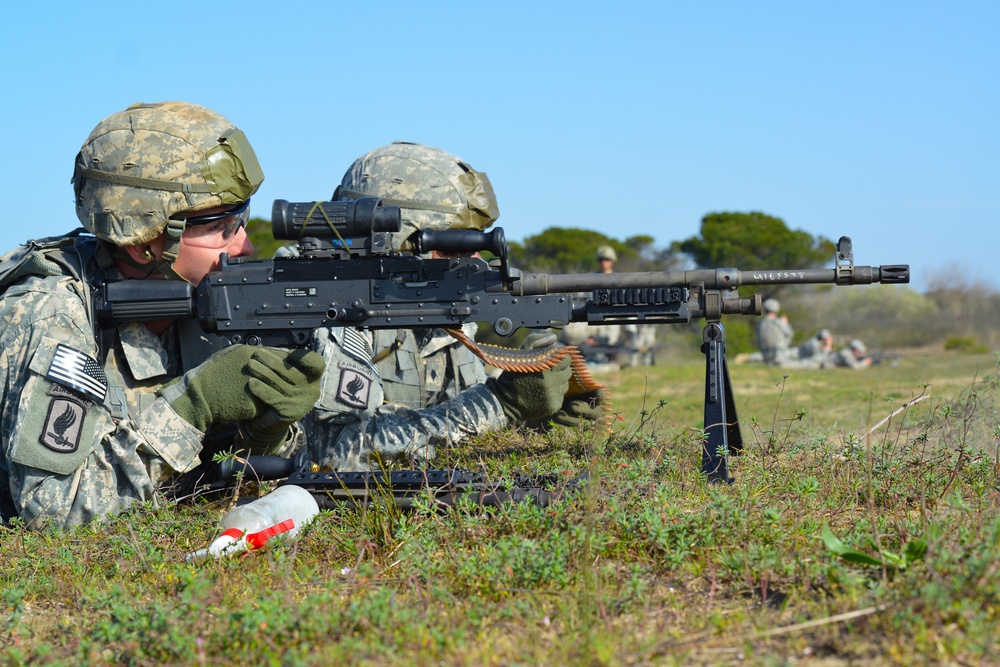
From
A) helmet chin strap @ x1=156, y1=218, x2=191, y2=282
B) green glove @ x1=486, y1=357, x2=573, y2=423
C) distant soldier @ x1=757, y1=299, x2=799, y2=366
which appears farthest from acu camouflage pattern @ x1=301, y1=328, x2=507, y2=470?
distant soldier @ x1=757, y1=299, x2=799, y2=366

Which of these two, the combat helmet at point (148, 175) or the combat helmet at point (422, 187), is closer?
the combat helmet at point (148, 175)

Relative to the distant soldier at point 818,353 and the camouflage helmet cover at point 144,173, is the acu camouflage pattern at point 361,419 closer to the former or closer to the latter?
the camouflage helmet cover at point 144,173

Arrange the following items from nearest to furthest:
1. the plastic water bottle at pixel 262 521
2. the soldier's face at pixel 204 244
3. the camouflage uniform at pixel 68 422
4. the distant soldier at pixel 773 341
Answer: the plastic water bottle at pixel 262 521, the camouflage uniform at pixel 68 422, the soldier's face at pixel 204 244, the distant soldier at pixel 773 341

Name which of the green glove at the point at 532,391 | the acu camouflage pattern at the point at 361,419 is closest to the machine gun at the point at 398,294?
the acu camouflage pattern at the point at 361,419

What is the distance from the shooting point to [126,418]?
Answer: 14.4 ft

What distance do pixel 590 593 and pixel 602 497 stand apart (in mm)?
649

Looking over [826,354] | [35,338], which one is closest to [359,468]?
[35,338]

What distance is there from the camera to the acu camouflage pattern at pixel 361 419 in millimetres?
5090

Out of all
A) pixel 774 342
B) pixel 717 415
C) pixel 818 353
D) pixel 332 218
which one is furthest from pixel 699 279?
pixel 818 353

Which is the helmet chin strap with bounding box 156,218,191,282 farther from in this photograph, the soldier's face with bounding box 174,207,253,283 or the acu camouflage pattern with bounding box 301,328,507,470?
the acu camouflage pattern with bounding box 301,328,507,470

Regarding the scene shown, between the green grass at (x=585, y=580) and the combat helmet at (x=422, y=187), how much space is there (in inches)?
79.8

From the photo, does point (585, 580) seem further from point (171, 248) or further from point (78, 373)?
point (171, 248)

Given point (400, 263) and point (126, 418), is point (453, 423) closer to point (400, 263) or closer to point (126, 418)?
point (400, 263)

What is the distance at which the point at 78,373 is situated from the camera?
13.7ft
